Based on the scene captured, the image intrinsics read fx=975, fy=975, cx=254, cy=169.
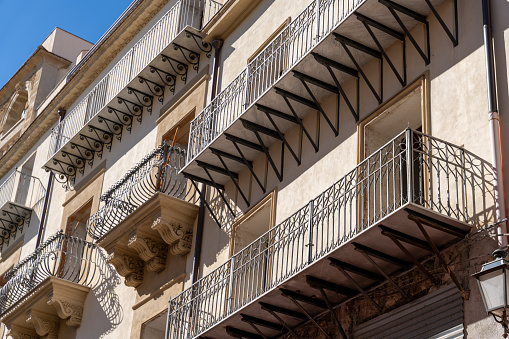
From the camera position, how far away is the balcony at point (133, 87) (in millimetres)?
20734

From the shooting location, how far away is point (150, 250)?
1853 cm

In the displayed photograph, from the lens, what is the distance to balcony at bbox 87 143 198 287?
17922 millimetres

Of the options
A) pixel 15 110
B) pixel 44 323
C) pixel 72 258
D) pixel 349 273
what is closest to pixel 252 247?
pixel 349 273

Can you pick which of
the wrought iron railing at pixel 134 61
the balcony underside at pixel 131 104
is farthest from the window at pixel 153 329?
the wrought iron railing at pixel 134 61

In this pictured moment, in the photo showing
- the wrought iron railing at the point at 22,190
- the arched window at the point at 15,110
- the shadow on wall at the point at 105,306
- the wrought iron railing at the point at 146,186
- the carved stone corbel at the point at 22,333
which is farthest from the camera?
the arched window at the point at 15,110

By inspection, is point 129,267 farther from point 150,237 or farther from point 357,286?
point 357,286

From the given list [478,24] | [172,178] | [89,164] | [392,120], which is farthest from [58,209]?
[478,24]

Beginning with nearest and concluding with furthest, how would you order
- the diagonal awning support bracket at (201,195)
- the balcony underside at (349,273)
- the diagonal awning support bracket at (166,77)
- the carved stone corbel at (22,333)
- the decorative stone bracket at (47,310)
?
the balcony underside at (349,273), the diagonal awning support bracket at (201,195), the decorative stone bracket at (47,310), the diagonal awning support bracket at (166,77), the carved stone corbel at (22,333)

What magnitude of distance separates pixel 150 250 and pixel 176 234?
935 mm

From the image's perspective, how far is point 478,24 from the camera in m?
12.4

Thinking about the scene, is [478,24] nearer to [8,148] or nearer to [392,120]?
[392,120]

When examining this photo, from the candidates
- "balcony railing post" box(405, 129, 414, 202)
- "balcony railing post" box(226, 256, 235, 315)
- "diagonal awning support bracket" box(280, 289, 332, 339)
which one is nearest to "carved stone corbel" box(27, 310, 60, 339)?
"balcony railing post" box(226, 256, 235, 315)

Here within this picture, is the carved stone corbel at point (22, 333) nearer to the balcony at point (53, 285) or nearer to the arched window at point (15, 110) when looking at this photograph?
the balcony at point (53, 285)

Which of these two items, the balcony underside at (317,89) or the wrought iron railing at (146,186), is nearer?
the balcony underside at (317,89)
